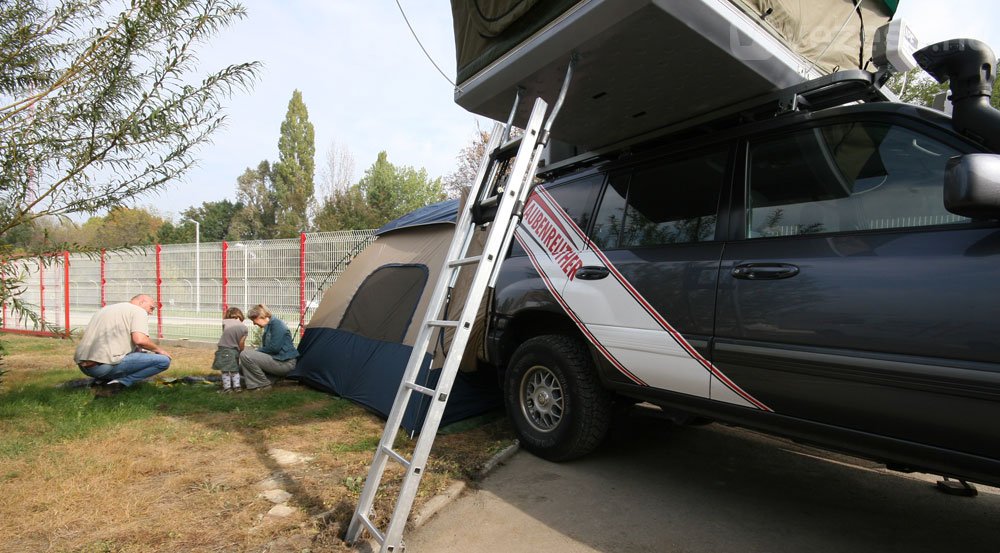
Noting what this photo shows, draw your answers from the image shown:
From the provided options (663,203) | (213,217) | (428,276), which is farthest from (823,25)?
(213,217)

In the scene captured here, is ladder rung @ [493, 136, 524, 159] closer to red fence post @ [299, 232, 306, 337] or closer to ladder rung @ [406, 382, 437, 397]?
ladder rung @ [406, 382, 437, 397]

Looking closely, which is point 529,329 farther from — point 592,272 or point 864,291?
point 864,291

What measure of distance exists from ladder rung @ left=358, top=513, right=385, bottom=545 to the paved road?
25 cm

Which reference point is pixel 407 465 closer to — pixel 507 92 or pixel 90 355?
pixel 507 92

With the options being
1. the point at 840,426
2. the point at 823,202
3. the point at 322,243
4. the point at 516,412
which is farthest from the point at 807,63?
the point at 322,243

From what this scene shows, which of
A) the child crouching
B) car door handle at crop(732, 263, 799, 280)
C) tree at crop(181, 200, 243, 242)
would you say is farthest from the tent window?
tree at crop(181, 200, 243, 242)

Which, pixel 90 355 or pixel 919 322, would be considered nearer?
pixel 919 322

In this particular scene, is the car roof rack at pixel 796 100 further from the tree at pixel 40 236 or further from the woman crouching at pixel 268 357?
the woman crouching at pixel 268 357

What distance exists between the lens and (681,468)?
3.67 meters

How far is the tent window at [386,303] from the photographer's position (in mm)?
5227

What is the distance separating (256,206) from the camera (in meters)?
46.6

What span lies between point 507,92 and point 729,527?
2.72 meters

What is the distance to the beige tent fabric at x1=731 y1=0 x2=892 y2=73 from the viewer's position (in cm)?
252

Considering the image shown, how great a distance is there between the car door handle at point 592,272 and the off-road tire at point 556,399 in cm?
46
